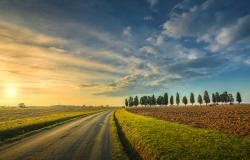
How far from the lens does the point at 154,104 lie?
196 meters

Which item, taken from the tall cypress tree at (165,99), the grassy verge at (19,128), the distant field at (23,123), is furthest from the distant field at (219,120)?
the tall cypress tree at (165,99)

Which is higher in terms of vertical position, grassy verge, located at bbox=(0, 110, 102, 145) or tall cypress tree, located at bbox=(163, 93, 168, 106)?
tall cypress tree, located at bbox=(163, 93, 168, 106)

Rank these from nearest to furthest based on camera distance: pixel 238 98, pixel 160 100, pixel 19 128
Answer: pixel 19 128, pixel 238 98, pixel 160 100

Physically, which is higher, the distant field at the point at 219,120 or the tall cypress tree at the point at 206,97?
the tall cypress tree at the point at 206,97

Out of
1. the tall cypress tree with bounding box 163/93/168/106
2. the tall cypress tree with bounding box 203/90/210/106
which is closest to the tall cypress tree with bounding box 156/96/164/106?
the tall cypress tree with bounding box 163/93/168/106

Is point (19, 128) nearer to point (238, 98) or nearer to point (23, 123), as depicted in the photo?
point (23, 123)

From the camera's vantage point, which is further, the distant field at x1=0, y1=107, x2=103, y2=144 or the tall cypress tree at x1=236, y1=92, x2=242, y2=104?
the tall cypress tree at x1=236, y1=92, x2=242, y2=104

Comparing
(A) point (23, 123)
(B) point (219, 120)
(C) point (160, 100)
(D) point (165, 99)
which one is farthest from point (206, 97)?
(A) point (23, 123)

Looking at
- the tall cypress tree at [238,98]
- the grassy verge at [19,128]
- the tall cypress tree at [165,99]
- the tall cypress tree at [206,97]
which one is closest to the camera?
the grassy verge at [19,128]

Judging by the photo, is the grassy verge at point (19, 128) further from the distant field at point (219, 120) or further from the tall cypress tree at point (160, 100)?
the tall cypress tree at point (160, 100)

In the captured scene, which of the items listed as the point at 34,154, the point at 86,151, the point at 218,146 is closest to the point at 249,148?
the point at 218,146

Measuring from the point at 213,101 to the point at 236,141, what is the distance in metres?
171

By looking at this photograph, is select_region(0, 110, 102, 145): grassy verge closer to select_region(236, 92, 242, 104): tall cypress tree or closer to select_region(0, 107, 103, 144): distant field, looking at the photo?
select_region(0, 107, 103, 144): distant field

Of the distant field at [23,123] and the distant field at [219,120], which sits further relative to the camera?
the distant field at [23,123]
